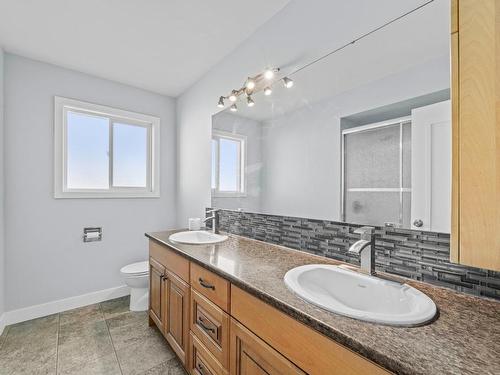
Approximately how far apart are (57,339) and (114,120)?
2239 millimetres

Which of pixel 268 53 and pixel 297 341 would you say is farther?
pixel 268 53

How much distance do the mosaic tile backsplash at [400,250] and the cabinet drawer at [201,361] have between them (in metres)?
0.77

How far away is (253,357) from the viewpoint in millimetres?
967

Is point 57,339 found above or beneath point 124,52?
beneath

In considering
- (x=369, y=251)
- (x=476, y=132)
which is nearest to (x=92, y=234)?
(x=369, y=251)

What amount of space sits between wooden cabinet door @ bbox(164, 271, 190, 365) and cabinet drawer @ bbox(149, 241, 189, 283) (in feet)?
0.14

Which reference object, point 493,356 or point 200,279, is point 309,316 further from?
point 200,279

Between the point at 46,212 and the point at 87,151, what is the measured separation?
76cm

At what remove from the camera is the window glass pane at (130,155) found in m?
2.92

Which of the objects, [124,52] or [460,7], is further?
[124,52]

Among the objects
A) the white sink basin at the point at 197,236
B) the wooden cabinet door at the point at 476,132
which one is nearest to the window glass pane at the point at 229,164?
the white sink basin at the point at 197,236

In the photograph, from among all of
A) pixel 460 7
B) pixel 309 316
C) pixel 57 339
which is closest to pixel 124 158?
pixel 57 339

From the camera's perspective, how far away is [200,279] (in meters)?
1.36

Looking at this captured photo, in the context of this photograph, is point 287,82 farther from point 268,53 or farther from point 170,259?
point 170,259
